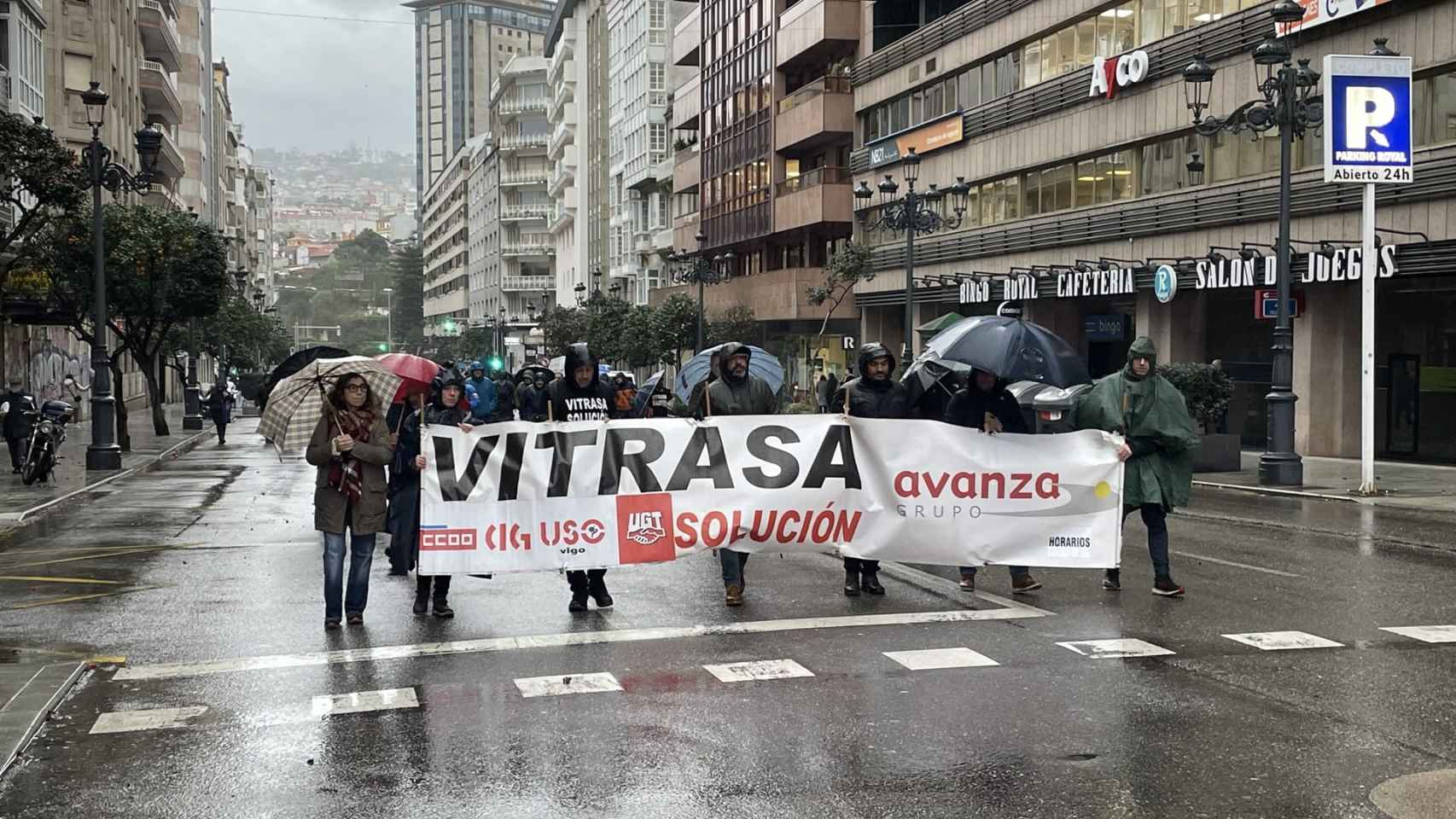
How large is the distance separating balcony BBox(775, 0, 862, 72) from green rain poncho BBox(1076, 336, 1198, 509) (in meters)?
46.1

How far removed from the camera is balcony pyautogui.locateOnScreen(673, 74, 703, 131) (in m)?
74.2

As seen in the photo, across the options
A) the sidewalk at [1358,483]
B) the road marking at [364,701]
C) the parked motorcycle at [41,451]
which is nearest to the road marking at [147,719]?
the road marking at [364,701]

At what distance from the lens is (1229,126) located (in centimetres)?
2573

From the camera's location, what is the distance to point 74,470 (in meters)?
27.4

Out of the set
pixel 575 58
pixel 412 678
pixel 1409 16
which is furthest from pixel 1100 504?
pixel 575 58

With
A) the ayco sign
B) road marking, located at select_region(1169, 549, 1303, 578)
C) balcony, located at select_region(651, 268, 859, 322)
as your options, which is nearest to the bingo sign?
road marking, located at select_region(1169, 549, 1303, 578)

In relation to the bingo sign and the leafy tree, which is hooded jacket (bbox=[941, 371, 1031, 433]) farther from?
the leafy tree

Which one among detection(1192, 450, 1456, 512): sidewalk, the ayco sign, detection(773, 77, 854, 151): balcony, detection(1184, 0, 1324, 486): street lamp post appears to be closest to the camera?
detection(1192, 450, 1456, 512): sidewalk

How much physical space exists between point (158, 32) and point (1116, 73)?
46316 mm

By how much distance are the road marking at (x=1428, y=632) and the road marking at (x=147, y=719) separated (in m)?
7.38

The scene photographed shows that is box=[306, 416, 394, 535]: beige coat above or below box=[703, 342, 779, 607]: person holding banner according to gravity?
below

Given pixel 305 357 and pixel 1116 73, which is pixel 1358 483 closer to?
pixel 1116 73

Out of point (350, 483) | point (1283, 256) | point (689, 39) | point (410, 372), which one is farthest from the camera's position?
point (689, 39)

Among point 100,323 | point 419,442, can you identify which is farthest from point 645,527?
point 100,323
